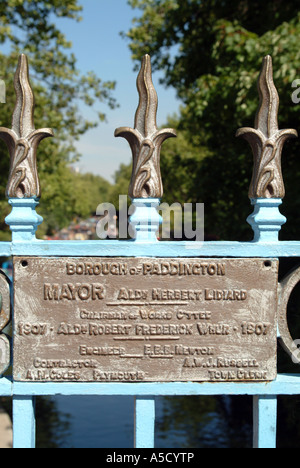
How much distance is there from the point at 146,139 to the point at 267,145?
0.89 m

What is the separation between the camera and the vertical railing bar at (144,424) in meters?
3.78

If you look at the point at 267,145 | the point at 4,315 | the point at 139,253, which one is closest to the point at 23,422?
the point at 4,315

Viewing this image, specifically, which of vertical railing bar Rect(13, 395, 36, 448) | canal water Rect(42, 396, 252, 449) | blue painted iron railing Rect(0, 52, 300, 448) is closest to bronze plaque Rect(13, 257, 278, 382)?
blue painted iron railing Rect(0, 52, 300, 448)

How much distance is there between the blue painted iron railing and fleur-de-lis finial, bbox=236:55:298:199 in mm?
96

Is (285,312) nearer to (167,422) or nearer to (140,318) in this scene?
(140,318)

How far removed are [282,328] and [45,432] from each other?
262 inches

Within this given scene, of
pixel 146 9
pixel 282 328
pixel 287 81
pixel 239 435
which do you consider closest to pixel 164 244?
pixel 282 328

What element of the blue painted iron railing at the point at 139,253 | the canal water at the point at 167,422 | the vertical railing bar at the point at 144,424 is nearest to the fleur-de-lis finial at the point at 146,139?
the blue painted iron railing at the point at 139,253

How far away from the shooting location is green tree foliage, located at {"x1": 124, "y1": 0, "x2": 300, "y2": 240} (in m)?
7.28

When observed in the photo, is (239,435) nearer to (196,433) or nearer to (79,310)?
(196,433)

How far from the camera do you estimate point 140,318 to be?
388 cm

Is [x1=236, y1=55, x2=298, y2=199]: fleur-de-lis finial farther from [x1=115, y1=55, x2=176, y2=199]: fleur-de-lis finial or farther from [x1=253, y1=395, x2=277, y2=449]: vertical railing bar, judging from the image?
[x1=253, y1=395, x2=277, y2=449]: vertical railing bar

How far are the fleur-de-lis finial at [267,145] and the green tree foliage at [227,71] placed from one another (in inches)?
121

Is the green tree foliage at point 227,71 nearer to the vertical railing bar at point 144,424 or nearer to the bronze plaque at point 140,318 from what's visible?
the bronze plaque at point 140,318
